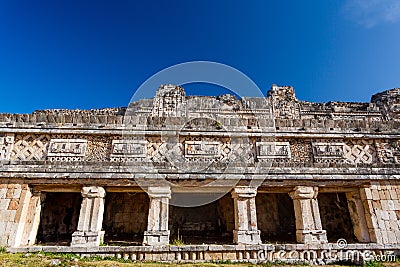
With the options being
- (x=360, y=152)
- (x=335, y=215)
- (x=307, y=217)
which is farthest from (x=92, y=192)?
(x=335, y=215)

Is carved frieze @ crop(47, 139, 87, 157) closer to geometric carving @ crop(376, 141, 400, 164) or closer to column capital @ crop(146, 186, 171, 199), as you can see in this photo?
column capital @ crop(146, 186, 171, 199)

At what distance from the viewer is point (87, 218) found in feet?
22.8

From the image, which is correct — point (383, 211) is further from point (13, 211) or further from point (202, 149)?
point (13, 211)

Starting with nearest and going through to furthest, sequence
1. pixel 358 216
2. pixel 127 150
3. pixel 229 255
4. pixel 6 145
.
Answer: pixel 229 255, pixel 358 216, pixel 6 145, pixel 127 150

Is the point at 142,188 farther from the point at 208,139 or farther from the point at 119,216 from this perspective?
the point at 119,216

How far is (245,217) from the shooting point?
7113 mm

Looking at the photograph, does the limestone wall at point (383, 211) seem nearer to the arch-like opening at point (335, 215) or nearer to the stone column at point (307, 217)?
the stone column at point (307, 217)

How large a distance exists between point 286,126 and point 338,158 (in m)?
1.83

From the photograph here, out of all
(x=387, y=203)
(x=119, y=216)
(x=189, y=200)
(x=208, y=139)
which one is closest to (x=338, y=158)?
(x=387, y=203)

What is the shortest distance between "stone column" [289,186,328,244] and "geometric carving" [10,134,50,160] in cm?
744

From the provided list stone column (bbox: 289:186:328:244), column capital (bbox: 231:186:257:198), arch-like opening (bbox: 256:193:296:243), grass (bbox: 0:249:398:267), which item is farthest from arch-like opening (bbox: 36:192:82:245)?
stone column (bbox: 289:186:328:244)

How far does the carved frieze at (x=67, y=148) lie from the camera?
7.74 meters

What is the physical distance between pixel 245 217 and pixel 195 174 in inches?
69.3

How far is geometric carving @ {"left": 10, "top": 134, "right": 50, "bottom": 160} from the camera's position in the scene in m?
7.72
